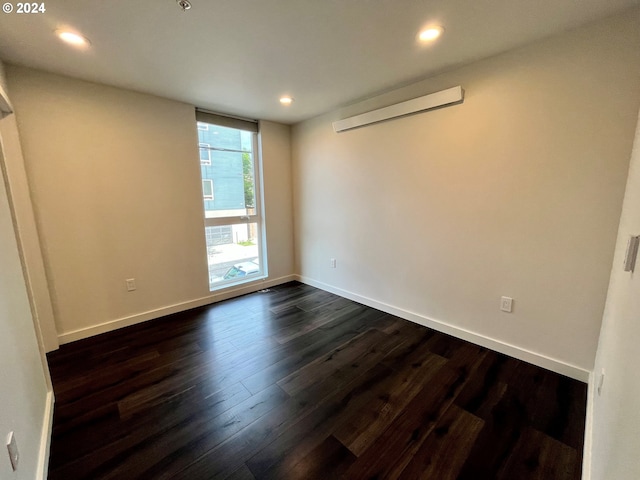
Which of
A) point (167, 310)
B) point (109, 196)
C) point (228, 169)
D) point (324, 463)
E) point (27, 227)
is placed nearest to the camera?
point (324, 463)

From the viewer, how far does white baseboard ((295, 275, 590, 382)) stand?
189 centimetres

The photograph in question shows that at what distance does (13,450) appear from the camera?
96 centimetres

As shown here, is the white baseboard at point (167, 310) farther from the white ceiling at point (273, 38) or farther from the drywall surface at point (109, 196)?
the white ceiling at point (273, 38)

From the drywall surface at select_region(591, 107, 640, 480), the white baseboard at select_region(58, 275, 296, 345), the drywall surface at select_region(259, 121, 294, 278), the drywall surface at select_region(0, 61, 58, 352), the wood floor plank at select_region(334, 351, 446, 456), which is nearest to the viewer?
the drywall surface at select_region(591, 107, 640, 480)

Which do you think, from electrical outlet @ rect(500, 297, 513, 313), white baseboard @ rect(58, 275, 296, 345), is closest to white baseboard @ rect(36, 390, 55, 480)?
white baseboard @ rect(58, 275, 296, 345)

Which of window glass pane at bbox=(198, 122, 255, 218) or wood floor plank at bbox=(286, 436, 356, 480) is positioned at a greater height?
window glass pane at bbox=(198, 122, 255, 218)

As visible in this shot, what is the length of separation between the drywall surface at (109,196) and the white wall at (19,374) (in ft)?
3.19

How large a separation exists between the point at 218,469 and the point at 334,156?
298 cm

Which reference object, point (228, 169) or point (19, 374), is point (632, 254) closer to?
point (19, 374)

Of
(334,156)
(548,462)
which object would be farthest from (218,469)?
(334,156)

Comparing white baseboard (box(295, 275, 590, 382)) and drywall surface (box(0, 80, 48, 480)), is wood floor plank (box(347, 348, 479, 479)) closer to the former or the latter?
white baseboard (box(295, 275, 590, 382))

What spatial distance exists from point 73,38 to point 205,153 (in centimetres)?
154

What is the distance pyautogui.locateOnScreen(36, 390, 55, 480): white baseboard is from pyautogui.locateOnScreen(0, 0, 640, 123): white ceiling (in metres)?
2.21

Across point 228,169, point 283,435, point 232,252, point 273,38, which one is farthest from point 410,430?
point 228,169
